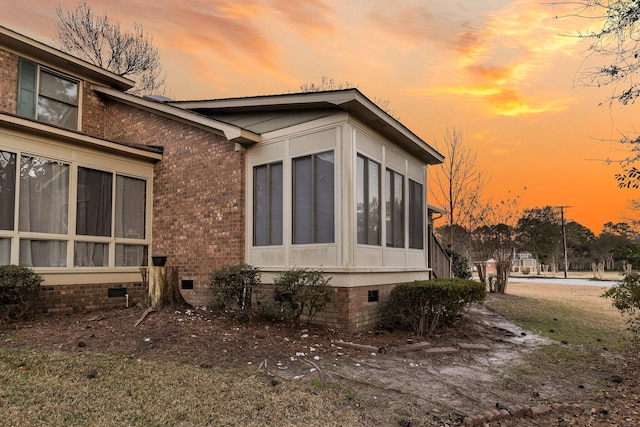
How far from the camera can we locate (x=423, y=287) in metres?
7.80

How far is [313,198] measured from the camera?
8.05 m

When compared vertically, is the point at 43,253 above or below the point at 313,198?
below

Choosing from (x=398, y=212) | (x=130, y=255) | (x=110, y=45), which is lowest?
(x=130, y=255)

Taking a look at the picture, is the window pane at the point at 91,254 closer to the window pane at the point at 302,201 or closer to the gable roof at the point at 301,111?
the gable roof at the point at 301,111

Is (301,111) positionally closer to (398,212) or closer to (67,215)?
(398,212)

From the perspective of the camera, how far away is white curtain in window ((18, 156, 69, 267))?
8211 millimetres

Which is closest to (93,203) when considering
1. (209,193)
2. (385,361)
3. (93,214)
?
(93,214)

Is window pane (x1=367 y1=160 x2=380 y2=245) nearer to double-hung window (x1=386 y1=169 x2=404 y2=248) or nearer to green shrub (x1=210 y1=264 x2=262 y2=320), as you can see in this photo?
double-hung window (x1=386 y1=169 x2=404 y2=248)

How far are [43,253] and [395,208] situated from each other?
7.20 meters

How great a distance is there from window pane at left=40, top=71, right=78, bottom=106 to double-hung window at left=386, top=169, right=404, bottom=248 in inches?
340

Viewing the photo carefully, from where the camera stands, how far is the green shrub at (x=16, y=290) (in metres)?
7.16

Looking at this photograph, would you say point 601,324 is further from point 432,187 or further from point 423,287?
point 432,187

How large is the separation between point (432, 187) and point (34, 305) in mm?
14802

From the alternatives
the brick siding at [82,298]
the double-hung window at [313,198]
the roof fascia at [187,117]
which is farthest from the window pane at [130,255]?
the double-hung window at [313,198]
